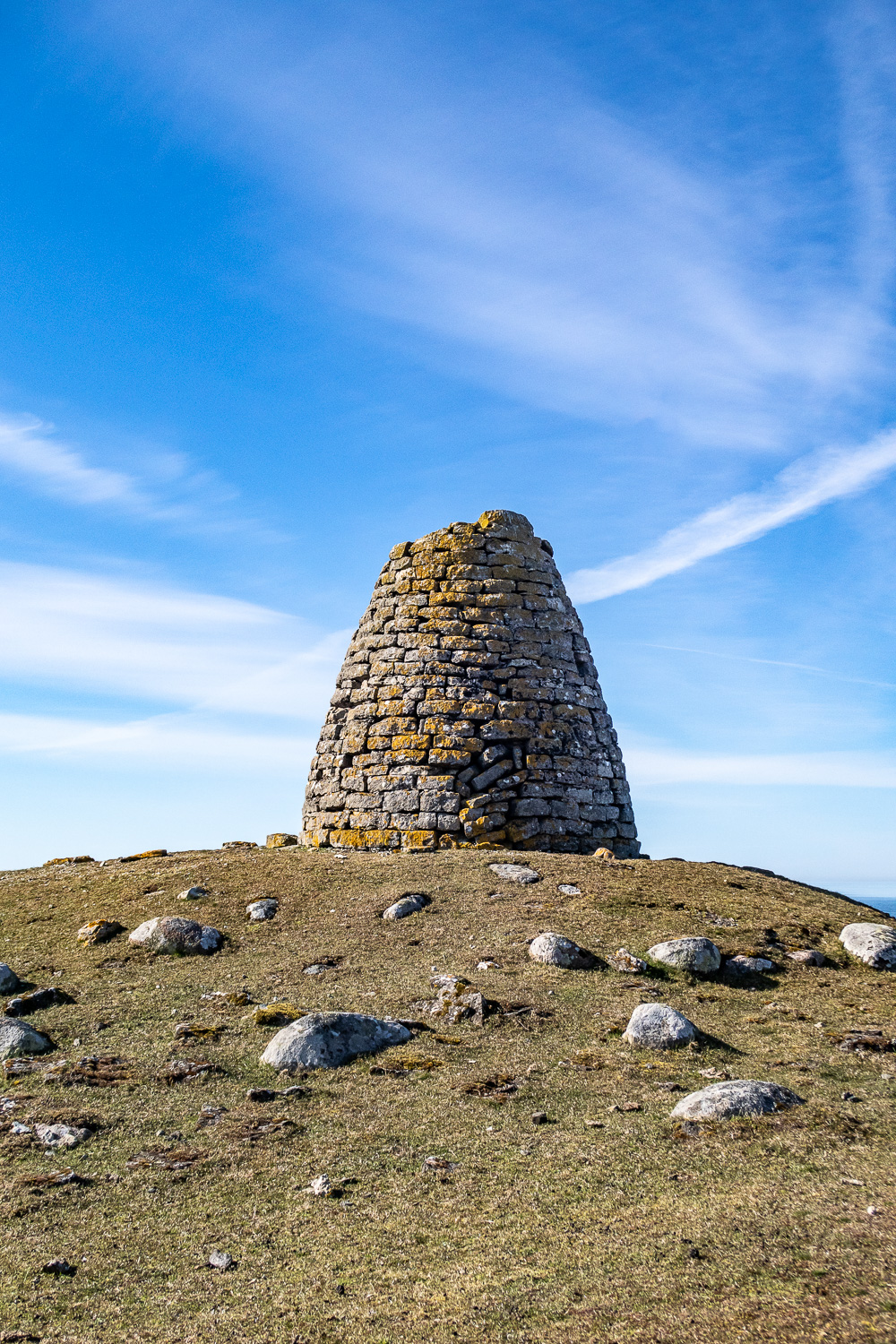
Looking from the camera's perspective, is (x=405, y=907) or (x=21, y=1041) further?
(x=405, y=907)

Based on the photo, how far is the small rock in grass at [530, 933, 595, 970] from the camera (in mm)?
9961

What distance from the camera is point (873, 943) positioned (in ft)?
35.9

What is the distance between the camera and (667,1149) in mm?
6332

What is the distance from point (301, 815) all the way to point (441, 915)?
17.4ft

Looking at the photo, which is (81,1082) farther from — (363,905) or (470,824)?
(470,824)

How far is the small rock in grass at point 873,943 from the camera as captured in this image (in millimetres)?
10766

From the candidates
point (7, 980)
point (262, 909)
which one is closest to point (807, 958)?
point (262, 909)

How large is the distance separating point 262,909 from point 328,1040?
4234 mm

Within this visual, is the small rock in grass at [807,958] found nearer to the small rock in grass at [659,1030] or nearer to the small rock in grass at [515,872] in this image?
the small rock in grass at [659,1030]

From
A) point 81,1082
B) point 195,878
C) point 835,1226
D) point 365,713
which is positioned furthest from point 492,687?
point 835,1226

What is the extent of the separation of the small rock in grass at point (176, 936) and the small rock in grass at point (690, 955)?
498 centimetres

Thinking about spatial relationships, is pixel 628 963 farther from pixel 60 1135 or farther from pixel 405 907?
pixel 60 1135

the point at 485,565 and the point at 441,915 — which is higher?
the point at 485,565

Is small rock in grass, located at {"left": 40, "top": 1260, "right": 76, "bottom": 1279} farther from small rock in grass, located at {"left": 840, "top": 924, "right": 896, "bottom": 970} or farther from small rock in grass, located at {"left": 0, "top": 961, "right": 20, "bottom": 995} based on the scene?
small rock in grass, located at {"left": 840, "top": 924, "right": 896, "bottom": 970}
